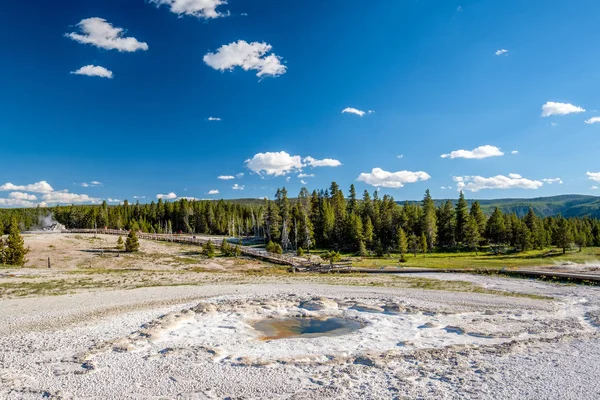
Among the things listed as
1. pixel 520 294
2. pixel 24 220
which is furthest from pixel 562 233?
pixel 24 220

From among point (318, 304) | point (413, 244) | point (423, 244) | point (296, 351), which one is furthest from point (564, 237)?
point (296, 351)

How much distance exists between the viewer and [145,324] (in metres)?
17.6

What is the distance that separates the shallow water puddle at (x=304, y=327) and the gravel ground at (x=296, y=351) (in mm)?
721

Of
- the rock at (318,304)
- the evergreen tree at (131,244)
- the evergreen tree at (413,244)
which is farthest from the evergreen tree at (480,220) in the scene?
the evergreen tree at (131,244)

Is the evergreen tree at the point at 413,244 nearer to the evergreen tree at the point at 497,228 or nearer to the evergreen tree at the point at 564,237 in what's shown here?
the evergreen tree at the point at 497,228

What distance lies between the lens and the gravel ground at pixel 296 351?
1073 cm

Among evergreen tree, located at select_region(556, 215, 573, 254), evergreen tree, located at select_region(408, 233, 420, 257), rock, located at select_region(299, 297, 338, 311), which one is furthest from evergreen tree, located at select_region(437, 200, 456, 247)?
rock, located at select_region(299, 297, 338, 311)

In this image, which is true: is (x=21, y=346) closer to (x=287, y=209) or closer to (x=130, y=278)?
(x=130, y=278)

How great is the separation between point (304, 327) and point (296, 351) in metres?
4.09

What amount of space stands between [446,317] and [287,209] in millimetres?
68824

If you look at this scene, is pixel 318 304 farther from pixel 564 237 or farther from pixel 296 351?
pixel 564 237

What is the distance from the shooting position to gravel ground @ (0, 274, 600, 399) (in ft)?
35.2

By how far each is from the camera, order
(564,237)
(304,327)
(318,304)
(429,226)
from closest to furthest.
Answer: (304,327), (318,304), (564,237), (429,226)

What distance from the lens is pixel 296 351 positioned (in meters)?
13.8
